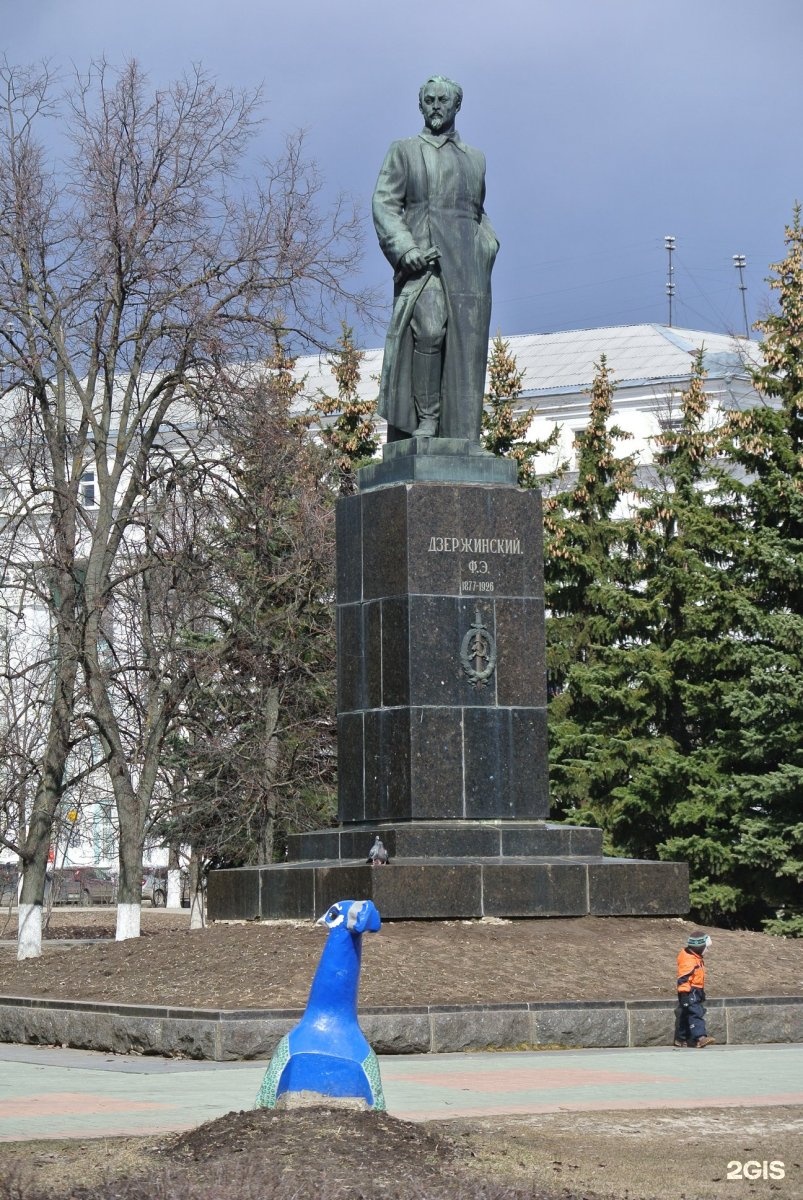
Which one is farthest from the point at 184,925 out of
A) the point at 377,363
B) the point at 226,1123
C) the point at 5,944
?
the point at 226,1123

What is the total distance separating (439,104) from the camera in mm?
16750

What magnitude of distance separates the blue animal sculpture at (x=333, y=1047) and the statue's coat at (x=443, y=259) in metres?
9.20

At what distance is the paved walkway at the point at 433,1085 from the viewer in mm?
9414

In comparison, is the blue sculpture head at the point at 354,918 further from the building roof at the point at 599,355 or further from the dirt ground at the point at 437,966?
the building roof at the point at 599,355

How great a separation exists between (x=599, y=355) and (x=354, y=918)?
49.8m

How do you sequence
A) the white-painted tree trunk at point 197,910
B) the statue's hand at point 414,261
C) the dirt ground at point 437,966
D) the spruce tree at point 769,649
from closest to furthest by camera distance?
the dirt ground at point 437,966
the statue's hand at point 414,261
the spruce tree at point 769,649
the white-painted tree trunk at point 197,910

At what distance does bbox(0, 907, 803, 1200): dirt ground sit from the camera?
7.04 metres

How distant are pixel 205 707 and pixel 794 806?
29.8ft

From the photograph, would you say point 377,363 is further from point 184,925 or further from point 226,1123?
point 226,1123

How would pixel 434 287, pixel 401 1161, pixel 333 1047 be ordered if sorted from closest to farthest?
1. pixel 401 1161
2. pixel 333 1047
3. pixel 434 287

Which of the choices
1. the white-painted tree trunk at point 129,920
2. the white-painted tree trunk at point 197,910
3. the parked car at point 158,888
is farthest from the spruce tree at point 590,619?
the parked car at point 158,888

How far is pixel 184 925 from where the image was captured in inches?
1606

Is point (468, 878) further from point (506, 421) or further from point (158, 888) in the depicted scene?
point (158, 888)

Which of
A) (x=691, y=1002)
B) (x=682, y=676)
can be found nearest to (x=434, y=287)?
(x=691, y=1002)
